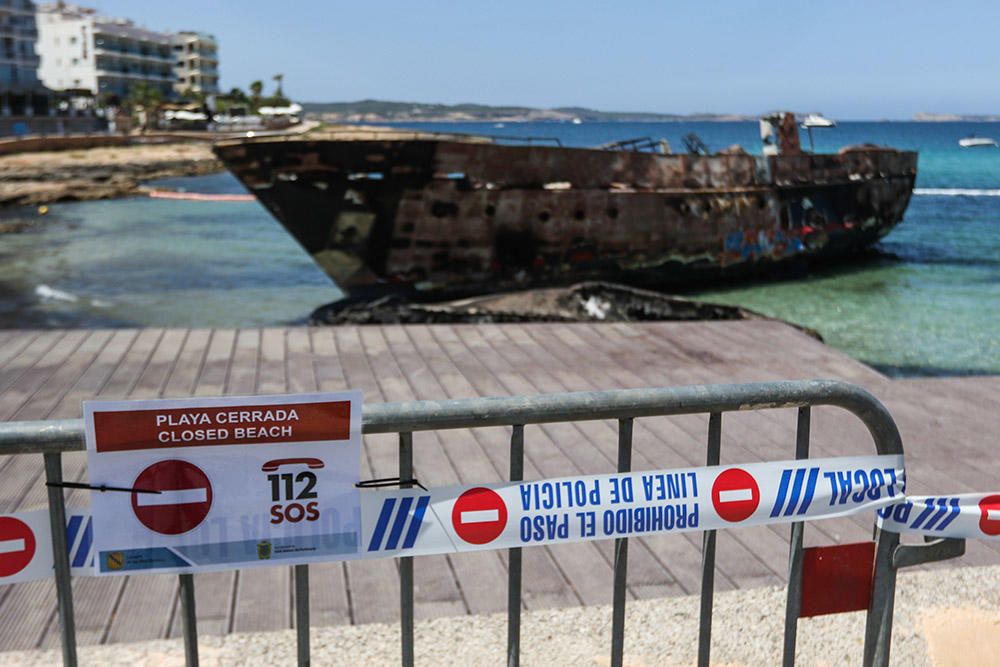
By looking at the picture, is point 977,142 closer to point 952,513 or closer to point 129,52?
point 129,52

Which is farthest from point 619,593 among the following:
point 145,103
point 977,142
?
point 977,142

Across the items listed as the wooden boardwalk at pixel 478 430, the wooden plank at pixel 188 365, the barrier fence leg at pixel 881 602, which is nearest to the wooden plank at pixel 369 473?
the wooden boardwalk at pixel 478 430

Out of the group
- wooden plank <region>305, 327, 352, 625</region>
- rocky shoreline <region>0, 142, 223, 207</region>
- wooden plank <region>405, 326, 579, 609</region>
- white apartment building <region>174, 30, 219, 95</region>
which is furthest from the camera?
white apartment building <region>174, 30, 219, 95</region>

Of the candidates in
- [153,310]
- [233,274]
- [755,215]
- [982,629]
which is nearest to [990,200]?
[755,215]

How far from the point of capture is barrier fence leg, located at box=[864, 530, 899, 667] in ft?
8.16

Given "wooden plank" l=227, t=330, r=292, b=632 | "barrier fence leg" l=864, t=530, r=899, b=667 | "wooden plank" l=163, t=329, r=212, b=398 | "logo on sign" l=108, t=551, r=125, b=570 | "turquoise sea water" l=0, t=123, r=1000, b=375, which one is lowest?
"turquoise sea water" l=0, t=123, r=1000, b=375

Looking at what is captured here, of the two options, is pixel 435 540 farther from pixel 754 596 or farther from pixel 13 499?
pixel 13 499

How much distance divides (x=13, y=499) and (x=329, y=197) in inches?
424

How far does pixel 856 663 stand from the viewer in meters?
3.39

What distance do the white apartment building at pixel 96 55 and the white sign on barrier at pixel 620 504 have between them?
103746 millimetres

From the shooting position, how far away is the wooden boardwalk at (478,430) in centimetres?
368

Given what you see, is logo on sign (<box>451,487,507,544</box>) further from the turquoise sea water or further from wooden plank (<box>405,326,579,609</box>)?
the turquoise sea water

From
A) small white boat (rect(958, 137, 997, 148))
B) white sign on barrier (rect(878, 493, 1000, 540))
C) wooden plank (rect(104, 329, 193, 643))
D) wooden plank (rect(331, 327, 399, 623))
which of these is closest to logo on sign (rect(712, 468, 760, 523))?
white sign on barrier (rect(878, 493, 1000, 540))

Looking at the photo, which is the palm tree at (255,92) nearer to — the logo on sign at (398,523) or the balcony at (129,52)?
the balcony at (129,52)
